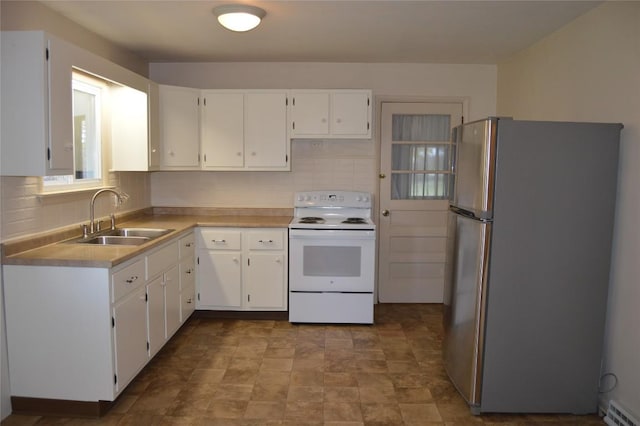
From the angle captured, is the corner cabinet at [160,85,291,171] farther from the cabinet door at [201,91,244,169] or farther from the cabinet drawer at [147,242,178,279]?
the cabinet drawer at [147,242,178,279]

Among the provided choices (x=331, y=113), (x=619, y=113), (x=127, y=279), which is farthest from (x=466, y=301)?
(x=331, y=113)

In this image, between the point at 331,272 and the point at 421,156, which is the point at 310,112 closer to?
the point at 421,156

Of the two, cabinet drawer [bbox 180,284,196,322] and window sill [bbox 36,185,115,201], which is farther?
cabinet drawer [bbox 180,284,196,322]

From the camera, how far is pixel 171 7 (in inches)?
114

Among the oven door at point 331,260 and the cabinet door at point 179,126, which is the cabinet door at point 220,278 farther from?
the cabinet door at point 179,126

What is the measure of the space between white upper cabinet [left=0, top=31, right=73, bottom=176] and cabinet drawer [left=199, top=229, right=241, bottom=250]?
5.49ft

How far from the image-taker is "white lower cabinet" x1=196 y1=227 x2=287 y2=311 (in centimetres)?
402

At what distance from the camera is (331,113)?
419 cm

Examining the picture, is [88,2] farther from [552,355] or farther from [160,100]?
[552,355]

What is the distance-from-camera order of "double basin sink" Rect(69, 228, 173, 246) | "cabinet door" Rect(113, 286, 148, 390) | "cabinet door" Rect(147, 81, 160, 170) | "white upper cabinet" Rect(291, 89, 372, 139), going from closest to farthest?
"cabinet door" Rect(113, 286, 148, 390)
"double basin sink" Rect(69, 228, 173, 246)
"cabinet door" Rect(147, 81, 160, 170)
"white upper cabinet" Rect(291, 89, 372, 139)

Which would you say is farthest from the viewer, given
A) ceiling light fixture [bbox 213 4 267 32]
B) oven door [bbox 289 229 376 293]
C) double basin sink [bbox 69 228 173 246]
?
oven door [bbox 289 229 376 293]

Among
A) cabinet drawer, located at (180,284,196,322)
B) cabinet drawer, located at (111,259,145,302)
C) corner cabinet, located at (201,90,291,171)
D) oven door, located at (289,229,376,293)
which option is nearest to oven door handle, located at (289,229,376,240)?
oven door, located at (289,229,376,293)

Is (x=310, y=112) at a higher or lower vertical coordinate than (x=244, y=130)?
higher

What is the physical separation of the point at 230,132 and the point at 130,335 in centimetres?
211
